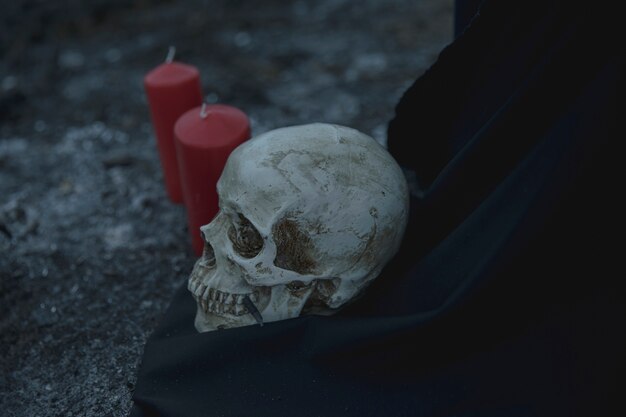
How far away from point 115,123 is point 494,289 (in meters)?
2.13

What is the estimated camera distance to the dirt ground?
1.63 metres

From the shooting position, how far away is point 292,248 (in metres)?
1.28

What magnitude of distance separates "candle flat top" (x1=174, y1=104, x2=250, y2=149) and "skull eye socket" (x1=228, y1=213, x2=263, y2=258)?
310 mm

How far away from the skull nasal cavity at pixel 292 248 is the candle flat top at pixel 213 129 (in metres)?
0.40

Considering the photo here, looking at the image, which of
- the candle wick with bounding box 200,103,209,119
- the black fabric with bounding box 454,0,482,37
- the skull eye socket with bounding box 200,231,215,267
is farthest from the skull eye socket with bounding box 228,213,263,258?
the black fabric with bounding box 454,0,482,37

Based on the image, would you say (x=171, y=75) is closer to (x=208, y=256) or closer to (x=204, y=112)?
(x=204, y=112)

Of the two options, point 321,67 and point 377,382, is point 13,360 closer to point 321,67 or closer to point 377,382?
point 377,382

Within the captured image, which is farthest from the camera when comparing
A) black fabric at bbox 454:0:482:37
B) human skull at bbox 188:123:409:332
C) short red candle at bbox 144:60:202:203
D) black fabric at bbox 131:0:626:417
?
short red candle at bbox 144:60:202:203

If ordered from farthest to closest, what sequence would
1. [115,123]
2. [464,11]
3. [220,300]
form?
[115,123]
[464,11]
[220,300]

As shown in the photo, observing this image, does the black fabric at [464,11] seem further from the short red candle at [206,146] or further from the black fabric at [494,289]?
the short red candle at [206,146]

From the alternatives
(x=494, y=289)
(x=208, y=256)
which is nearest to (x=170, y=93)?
(x=208, y=256)

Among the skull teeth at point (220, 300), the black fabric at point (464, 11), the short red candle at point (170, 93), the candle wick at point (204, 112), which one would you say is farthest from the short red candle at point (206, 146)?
the black fabric at point (464, 11)

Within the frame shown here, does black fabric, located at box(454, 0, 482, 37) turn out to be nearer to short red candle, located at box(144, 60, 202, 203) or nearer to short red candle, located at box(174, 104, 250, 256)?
short red candle, located at box(174, 104, 250, 256)

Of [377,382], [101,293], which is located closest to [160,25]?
[101,293]
